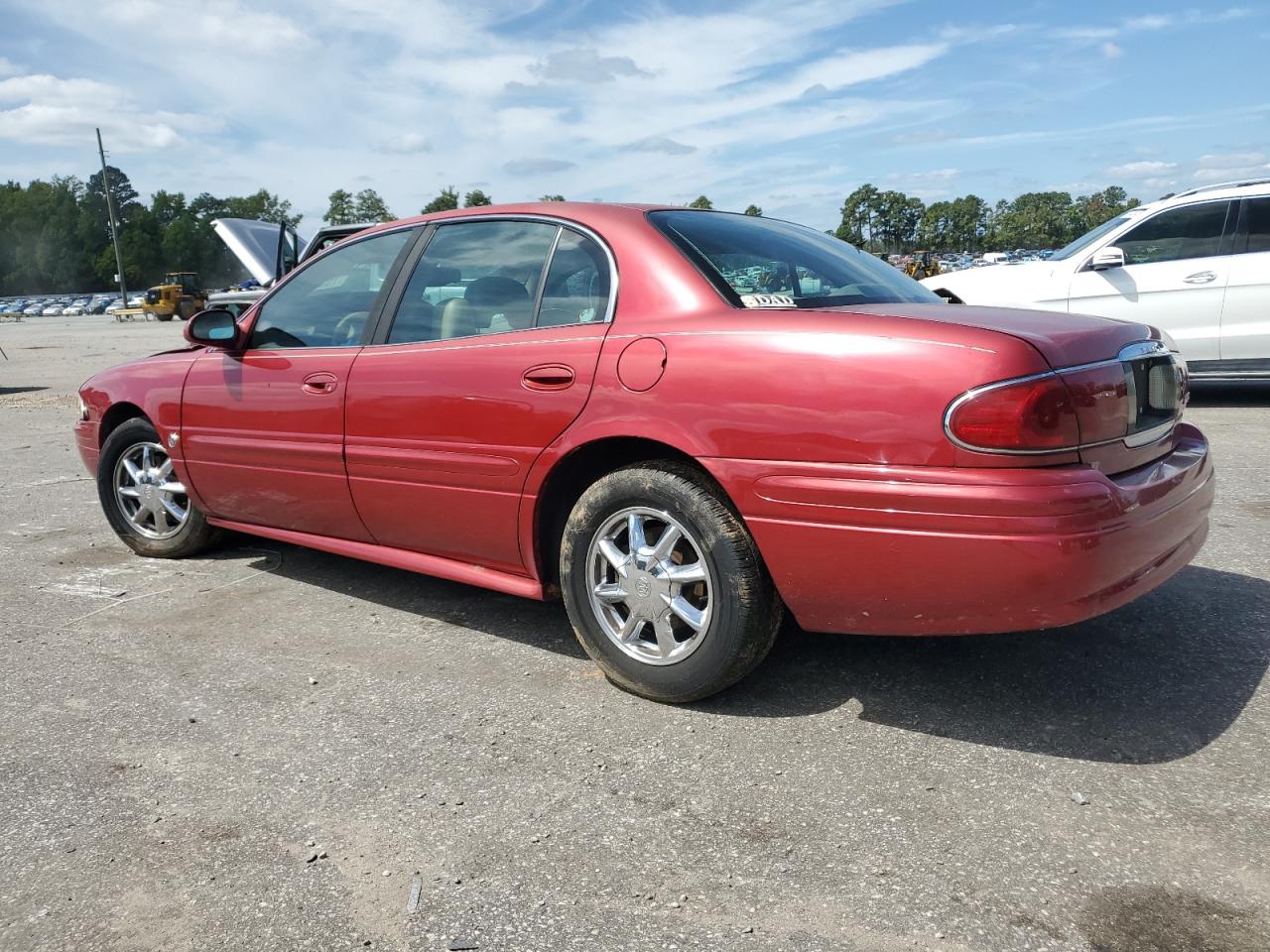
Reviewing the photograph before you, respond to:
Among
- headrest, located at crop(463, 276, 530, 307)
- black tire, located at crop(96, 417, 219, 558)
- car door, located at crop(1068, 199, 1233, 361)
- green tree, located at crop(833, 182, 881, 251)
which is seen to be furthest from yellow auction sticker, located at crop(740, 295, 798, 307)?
green tree, located at crop(833, 182, 881, 251)

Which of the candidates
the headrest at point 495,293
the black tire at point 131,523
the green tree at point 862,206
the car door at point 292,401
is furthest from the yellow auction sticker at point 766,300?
the green tree at point 862,206

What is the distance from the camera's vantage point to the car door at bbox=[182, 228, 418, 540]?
382 centimetres

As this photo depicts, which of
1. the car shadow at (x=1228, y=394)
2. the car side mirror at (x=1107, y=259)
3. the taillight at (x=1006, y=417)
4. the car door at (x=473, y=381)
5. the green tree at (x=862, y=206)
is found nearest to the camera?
the taillight at (x=1006, y=417)

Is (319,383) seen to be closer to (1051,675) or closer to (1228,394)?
(1051,675)

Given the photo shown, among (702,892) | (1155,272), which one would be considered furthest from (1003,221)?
(702,892)

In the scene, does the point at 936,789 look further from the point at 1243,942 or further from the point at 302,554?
the point at 302,554

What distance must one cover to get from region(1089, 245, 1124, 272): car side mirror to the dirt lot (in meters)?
5.16

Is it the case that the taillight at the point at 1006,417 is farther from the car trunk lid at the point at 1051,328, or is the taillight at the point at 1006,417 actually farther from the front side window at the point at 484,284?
the front side window at the point at 484,284

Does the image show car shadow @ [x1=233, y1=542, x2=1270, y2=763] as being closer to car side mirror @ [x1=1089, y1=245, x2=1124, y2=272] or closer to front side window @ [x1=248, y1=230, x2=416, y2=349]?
front side window @ [x1=248, y1=230, x2=416, y2=349]

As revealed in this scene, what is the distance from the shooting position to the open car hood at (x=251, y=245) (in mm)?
12305

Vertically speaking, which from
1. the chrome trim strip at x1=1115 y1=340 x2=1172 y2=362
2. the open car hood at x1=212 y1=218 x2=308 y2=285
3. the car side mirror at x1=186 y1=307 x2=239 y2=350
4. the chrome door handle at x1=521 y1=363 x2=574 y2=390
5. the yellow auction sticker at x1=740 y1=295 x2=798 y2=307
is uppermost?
the open car hood at x1=212 y1=218 x2=308 y2=285

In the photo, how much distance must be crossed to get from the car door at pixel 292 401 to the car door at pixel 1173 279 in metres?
6.77

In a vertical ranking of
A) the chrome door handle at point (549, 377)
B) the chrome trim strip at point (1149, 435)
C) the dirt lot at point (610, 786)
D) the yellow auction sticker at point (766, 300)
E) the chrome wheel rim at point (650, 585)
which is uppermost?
the yellow auction sticker at point (766, 300)

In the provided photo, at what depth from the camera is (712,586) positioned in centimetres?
282
